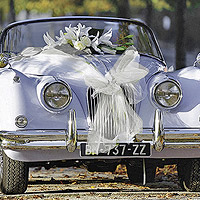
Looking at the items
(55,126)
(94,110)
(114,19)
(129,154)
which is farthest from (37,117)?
(114,19)

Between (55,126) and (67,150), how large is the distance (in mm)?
239

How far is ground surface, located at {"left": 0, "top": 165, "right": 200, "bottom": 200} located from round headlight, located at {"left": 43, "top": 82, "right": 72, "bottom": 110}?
37.5 inches

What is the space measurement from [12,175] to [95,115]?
985 mm

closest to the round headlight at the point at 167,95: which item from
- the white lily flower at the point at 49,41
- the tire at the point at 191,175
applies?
the tire at the point at 191,175

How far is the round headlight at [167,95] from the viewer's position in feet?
16.2

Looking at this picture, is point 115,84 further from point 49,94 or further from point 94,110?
point 49,94

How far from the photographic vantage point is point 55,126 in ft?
15.8

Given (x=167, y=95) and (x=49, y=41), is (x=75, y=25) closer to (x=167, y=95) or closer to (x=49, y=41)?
(x=49, y=41)

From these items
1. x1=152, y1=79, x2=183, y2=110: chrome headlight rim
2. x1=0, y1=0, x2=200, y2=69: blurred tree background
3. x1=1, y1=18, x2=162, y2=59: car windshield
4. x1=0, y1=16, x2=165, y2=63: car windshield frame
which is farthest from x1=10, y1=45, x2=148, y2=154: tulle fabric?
x1=0, y1=0, x2=200, y2=69: blurred tree background

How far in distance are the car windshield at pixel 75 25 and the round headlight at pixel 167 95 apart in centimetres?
154

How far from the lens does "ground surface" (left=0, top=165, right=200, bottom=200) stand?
208 inches

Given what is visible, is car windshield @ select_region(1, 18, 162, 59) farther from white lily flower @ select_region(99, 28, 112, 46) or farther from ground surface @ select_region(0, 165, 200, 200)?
ground surface @ select_region(0, 165, 200, 200)

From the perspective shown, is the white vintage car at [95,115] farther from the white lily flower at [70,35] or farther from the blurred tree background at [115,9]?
the blurred tree background at [115,9]

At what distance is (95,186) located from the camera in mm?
6184
